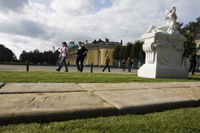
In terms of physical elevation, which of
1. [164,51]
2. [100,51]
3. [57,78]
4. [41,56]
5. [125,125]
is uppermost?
[100,51]

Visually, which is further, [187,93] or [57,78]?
[57,78]

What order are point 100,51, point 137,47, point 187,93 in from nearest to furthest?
point 187,93, point 137,47, point 100,51

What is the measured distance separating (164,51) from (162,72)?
43.1 inches

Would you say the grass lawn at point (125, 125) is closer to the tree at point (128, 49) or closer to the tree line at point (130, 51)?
the tree line at point (130, 51)

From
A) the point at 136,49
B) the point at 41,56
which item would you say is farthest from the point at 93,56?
the point at 41,56

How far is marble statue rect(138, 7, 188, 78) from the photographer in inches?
282

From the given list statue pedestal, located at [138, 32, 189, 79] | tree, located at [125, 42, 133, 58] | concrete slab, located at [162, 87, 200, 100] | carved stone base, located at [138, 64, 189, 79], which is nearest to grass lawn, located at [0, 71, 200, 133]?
concrete slab, located at [162, 87, 200, 100]

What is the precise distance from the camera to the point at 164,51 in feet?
24.3

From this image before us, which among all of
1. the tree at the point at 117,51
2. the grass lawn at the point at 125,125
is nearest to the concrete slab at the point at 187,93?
the grass lawn at the point at 125,125

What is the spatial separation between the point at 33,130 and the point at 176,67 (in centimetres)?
Answer: 780

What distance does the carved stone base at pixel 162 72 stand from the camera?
23.1ft

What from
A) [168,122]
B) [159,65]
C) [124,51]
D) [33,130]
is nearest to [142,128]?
[168,122]

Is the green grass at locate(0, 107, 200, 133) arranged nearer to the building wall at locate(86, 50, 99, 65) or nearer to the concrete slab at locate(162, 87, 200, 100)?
the concrete slab at locate(162, 87, 200, 100)

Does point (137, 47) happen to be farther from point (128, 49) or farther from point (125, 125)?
point (125, 125)
